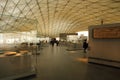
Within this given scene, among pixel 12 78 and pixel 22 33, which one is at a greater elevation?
pixel 22 33

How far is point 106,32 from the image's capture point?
13680 mm

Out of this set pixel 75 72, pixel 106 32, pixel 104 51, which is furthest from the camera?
pixel 104 51

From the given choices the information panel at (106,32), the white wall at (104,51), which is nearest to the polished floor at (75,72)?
the white wall at (104,51)

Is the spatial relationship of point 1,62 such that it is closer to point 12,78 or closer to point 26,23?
point 12,78

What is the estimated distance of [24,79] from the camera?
901 cm

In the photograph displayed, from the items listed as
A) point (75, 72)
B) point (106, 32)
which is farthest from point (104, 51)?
point (75, 72)

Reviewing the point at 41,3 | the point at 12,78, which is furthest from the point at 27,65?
the point at 41,3

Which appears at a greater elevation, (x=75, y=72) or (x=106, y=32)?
(x=106, y=32)

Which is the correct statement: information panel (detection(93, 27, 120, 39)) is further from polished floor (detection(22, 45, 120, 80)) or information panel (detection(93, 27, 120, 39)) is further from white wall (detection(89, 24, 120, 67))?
polished floor (detection(22, 45, 120, 80))

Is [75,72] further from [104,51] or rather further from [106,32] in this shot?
[106,32]

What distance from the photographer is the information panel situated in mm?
12816

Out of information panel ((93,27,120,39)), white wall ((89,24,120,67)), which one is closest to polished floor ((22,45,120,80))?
white wall ((89,24,120,67))

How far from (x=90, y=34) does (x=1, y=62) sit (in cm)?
947

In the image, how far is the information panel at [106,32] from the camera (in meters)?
12.8
